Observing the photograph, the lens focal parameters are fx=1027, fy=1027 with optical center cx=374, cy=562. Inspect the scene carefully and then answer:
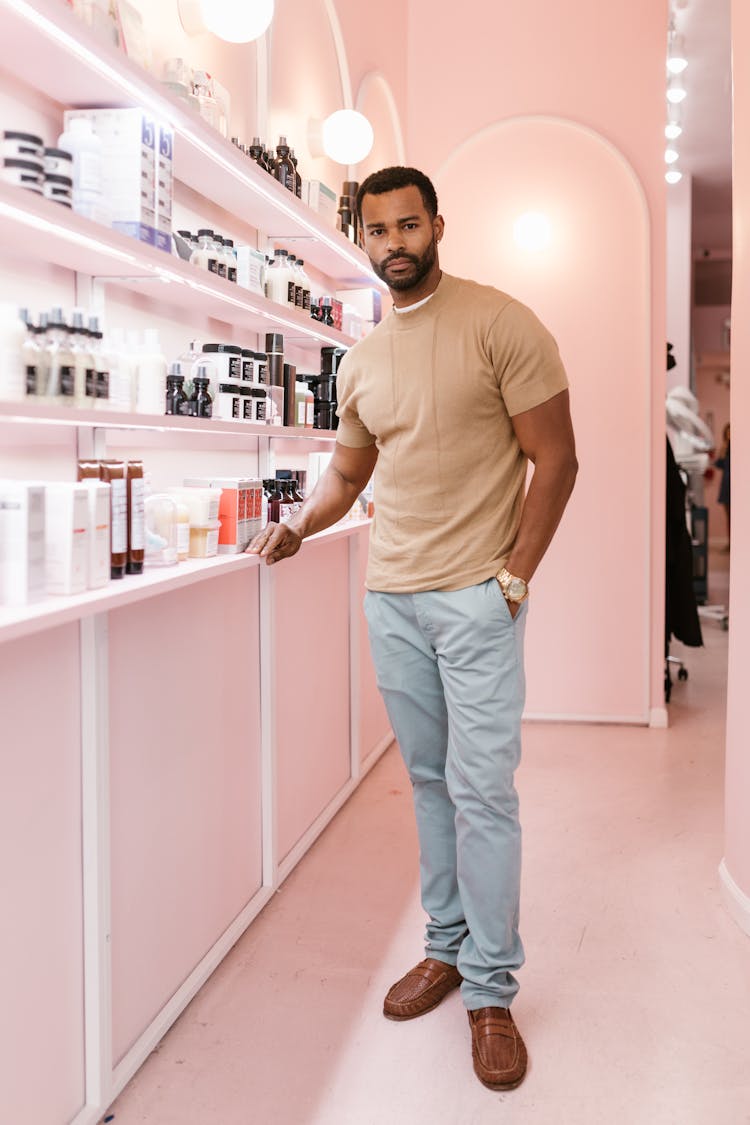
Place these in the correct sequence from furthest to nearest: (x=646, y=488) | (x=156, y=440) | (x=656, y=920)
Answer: (x=646, y=488) → (x=656, y=920) → (x=156, y=440)

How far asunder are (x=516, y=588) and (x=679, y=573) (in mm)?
3323

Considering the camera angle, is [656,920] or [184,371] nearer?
[184,371]

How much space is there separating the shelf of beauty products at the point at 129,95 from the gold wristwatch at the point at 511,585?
1.09 metres

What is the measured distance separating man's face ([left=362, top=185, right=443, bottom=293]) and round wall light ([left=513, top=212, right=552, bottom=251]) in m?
2.87

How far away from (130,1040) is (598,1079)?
941mm

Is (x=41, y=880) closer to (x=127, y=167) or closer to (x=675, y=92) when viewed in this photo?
(x=127, y=167)

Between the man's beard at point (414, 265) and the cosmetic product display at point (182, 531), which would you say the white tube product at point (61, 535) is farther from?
the man's beard at point (414, 265)

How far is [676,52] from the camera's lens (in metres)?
6.13

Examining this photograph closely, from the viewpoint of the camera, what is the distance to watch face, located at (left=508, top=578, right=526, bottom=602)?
204 cm

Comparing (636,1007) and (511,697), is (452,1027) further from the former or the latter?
(511,697)

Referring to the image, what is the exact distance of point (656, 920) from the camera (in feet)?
9.14

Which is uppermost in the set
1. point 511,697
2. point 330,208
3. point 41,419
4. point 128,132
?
point 330,208

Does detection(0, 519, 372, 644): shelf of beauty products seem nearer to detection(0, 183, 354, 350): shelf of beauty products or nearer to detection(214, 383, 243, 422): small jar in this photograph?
detection(214, 383, 243, 422): small jar

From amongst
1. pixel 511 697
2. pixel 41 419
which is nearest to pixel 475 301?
pixel 511 697
